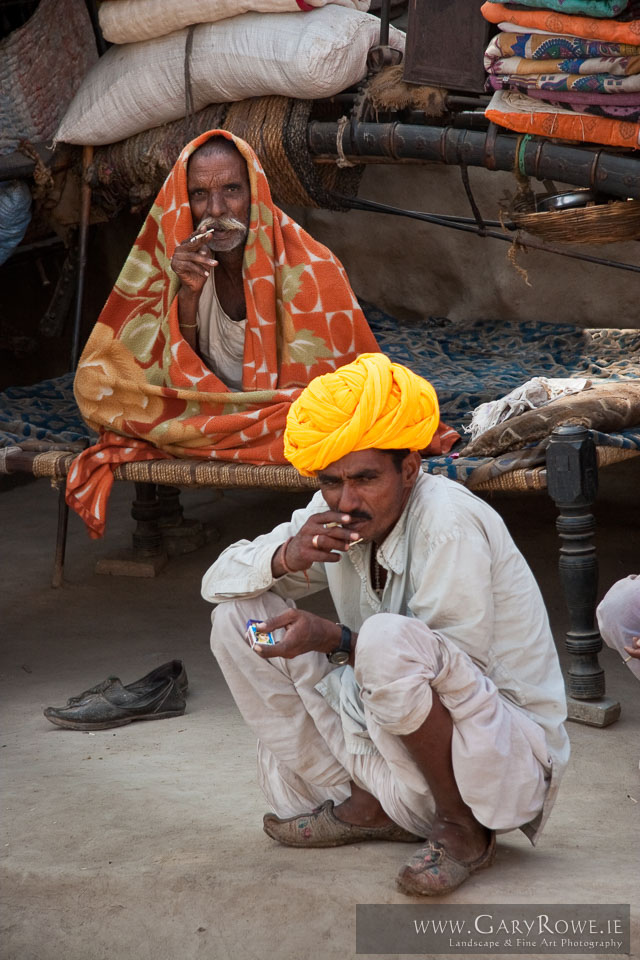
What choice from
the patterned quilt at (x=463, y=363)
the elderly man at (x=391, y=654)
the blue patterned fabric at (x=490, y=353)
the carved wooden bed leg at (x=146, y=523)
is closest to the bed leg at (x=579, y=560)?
the patterned quilt at (x=463, y=363)

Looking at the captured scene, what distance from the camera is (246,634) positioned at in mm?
2295

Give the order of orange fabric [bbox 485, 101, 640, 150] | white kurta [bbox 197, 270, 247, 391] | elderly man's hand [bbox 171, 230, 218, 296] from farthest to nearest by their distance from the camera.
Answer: white kurta [bbox 197, 270, 247, 391] < elderly man's hand [bbox 171, 230, 218, 296] < orange fabric [bbox 485, 101, 640, 150]

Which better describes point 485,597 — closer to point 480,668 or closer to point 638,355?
point 480,668

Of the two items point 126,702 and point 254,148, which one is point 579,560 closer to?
point 126,702

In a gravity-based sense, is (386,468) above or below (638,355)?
above

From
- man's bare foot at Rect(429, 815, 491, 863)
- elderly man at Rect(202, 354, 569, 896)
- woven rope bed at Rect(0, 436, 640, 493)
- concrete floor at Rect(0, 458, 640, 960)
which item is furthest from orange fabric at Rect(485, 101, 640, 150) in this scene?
man's bare foot at Rect(429, 815, 491, 863)

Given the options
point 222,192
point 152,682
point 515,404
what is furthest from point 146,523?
point 515,404

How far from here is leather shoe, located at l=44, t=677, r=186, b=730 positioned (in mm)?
3625

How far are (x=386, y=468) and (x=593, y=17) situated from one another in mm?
2236

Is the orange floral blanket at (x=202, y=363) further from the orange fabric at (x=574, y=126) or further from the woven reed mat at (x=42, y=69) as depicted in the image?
the woven reed mat at (x=42, y=69)

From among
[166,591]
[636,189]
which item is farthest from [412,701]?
[166,591]

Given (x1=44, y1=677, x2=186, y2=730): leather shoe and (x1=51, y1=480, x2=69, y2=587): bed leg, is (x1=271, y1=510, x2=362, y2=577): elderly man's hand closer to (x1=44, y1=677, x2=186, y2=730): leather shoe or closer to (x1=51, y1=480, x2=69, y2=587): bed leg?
(x1=44, y1=677, x2=186, y2=730): leather shoe

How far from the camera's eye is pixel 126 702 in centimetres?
371

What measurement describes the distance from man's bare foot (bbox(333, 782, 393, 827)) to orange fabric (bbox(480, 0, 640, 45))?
2.63 meters
